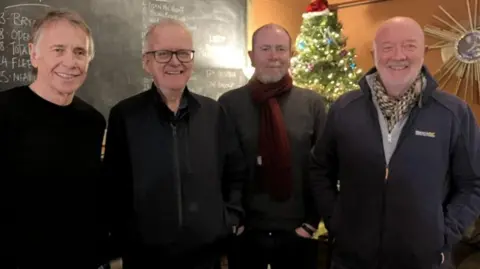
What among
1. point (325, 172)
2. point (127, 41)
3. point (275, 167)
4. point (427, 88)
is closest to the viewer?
point (427, 88)

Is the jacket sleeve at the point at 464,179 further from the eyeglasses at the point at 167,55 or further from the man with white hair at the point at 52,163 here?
the man with white hair at the point at 52,163

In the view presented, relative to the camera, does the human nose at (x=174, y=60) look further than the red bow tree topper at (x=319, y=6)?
No

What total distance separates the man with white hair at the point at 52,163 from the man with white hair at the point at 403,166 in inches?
41.3

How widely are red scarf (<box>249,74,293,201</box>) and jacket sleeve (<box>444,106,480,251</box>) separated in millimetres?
797

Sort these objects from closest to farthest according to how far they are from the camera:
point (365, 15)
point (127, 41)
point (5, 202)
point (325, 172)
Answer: point (5, 202) < point (325, 172) < point (127, 41) < point (365, 15)

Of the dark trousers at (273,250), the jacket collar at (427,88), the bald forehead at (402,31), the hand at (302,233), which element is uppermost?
the bald forehead at (402,31)

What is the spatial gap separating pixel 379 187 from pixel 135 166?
1009 millimetres

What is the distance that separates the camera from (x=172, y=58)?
6.72 ft

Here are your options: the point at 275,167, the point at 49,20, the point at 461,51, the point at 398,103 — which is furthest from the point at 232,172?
the point at 461,51

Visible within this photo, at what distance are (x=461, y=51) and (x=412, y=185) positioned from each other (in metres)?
3.05

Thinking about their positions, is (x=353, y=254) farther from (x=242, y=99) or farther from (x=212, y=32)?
(x=212, y=32)

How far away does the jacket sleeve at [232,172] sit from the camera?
86.8 inches

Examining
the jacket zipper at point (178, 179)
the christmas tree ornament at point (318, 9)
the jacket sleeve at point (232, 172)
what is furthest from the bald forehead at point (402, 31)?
the christmas tree ornament at point (318, 9)

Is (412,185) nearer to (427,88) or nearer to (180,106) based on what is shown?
(427,88)
